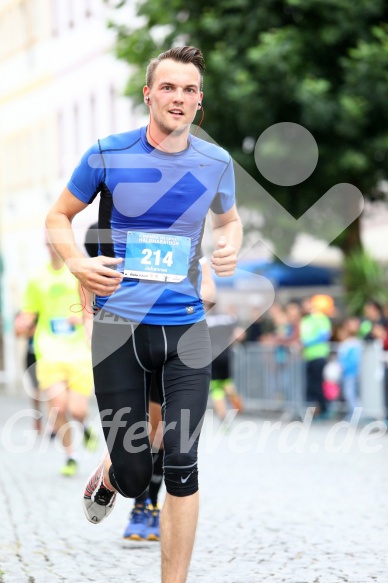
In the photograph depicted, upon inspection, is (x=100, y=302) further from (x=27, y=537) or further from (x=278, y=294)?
(x=278, y=294)

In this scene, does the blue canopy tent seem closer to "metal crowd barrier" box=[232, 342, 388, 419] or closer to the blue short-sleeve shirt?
"metal crowd barrier" box=[232, 342, 388, 419]

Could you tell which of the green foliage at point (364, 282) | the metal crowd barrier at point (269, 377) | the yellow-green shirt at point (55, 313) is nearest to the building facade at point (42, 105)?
the green foliage at point (364, 282)

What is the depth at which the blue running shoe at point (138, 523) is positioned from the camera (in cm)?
710

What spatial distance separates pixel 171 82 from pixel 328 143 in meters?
15.8

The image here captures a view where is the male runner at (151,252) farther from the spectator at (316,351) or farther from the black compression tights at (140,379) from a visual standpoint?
the spectator at (316,351)

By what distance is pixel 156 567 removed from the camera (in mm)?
6293

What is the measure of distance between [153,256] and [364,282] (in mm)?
16022

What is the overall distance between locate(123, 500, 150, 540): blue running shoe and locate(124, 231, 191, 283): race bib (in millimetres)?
2078

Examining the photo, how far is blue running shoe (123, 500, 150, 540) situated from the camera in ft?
23.3

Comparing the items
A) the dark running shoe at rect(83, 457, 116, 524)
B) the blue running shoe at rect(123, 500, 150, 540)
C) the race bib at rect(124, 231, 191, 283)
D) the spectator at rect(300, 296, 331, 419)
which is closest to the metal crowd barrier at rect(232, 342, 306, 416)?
the spectator at rect(300, 296, 331, 419)

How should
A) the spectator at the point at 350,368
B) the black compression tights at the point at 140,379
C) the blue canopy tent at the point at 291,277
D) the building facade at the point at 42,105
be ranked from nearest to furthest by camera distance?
the black compression tights at the point at 140,379 → the spectator at the point at 350,368 → the blue canopy tent at the point at 291,277 → the building facade at the point at 42,105

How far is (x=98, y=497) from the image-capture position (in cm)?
606

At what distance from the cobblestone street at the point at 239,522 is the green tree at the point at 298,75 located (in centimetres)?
707

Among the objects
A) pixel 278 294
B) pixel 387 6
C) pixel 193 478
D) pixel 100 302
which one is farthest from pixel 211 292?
pixel 278 294
